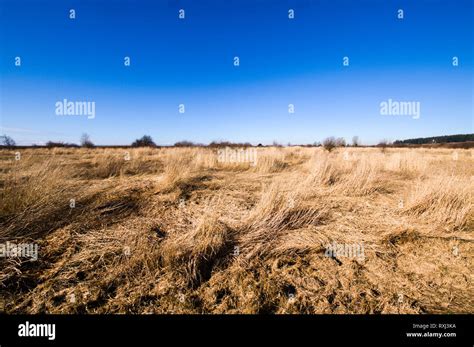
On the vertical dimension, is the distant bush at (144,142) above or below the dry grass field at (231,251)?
above

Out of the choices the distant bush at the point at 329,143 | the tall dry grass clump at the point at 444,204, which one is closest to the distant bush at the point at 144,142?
the distant bush at the point at 329,143

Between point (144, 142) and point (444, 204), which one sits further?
point (144, 142)

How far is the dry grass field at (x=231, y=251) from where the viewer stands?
1.97 meters

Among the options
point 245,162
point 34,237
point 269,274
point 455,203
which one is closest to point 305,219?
point 269,274

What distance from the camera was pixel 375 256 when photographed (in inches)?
103

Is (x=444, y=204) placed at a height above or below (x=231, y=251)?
above

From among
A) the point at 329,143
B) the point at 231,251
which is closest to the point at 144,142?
the point at 329,143

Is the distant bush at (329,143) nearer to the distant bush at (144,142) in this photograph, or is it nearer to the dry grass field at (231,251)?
the dry grass field at (231,251)

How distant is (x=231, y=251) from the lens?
2.64m

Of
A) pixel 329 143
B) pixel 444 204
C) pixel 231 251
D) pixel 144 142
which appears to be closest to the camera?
pixel 231 251

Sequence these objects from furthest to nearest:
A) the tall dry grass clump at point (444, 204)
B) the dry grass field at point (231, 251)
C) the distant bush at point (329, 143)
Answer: the distant bush at point (329, 143), the tall dry grass clump at point (444, 204), the dry grass field at point (231, 251)

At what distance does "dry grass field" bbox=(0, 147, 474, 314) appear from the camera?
197cm

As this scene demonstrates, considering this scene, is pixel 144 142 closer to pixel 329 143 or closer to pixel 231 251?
pixel 329 143
